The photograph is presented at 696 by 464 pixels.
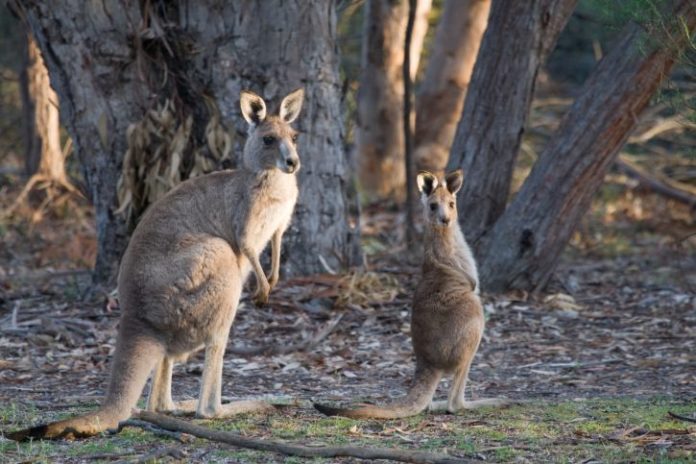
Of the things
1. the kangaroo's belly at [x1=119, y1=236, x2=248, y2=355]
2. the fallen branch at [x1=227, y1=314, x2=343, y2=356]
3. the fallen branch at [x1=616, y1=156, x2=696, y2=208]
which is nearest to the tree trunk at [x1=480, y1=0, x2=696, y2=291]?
the fallen branch at [x1=227, y1=314, x2=343, y2=356]

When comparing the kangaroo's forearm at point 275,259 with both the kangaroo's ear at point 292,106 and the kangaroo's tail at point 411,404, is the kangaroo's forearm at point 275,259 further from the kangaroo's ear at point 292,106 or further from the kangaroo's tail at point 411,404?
A: the kangaroo's tail at point 411,404

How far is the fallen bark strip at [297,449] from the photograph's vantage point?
4.09 metres

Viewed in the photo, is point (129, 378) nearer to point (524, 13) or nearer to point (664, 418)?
point (664, 418)

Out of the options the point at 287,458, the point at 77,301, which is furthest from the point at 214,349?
the point at 77,301

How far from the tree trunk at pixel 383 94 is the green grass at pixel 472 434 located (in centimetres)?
750

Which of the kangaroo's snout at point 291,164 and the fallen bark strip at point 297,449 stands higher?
the kangaroo's snout at point 291,164

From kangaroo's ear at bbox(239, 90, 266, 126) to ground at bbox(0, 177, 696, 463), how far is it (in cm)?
153

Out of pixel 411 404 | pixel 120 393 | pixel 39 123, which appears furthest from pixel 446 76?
pixel 120 393

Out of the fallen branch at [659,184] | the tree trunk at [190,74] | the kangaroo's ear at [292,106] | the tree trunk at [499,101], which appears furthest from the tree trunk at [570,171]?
the fallen branch at [659,184]

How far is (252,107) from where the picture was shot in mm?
5801

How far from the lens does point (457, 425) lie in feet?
16.4

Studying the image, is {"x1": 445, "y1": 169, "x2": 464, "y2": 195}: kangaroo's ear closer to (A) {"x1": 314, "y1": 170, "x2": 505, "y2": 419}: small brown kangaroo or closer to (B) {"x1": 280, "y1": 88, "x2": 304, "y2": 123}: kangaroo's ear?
(A) {"x1": 314, "y1": 170, "x2": 505, "y2": 419}: small brown kangaroo

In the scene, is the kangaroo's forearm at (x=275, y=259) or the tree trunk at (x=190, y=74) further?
the tree trunk at (x=190, y=74)

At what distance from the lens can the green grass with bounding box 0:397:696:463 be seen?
4.37 meters
